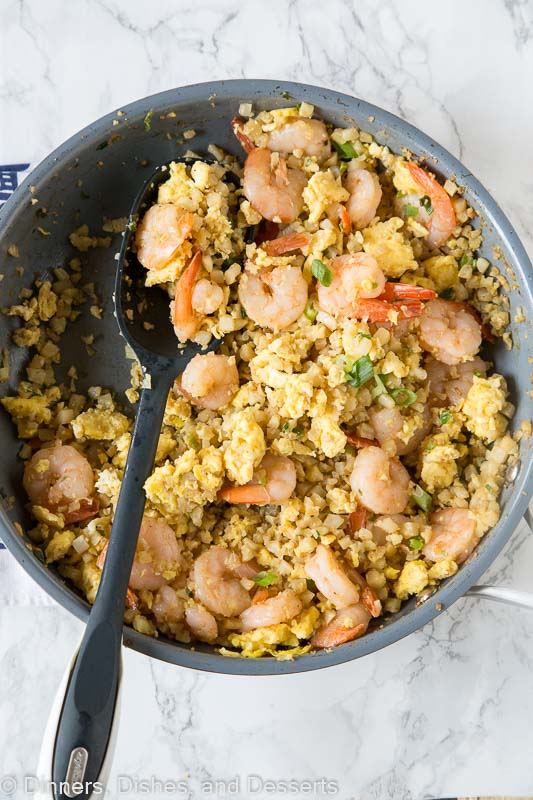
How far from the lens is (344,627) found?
6.20 ft

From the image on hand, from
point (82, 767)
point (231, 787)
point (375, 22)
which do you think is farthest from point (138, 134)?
point (231, 787)

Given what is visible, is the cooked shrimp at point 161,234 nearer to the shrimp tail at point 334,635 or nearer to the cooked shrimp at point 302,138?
the cooked shrimp at point 302,138

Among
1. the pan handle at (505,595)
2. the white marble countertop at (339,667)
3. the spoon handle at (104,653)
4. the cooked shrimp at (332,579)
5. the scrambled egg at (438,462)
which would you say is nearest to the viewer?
the spoon handle at (104,653)

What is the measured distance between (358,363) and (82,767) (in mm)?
1039

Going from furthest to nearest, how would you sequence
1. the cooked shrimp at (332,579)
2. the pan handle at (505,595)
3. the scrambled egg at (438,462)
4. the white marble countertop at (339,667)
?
the white marble countertop at (339,667), the scrambled egg at (438,462), the cooked shrimp at (332,579), the pan handle at (505,595)

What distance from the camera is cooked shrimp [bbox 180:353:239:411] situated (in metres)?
1.93

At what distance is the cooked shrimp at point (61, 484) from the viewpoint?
6.45 feet

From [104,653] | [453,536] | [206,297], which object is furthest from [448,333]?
[104,653]

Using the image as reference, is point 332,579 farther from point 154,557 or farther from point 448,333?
point 448,333

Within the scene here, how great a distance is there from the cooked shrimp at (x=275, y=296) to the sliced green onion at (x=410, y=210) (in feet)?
1.00

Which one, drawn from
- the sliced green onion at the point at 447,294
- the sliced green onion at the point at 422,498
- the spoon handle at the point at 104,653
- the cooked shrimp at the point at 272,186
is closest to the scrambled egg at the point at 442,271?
the sliced green onion at the point at 447,294

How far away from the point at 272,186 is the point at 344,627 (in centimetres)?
106

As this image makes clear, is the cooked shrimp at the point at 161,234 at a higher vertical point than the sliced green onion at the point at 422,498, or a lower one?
higher

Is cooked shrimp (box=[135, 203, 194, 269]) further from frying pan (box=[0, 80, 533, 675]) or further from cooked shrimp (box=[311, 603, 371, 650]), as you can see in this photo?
cooked shrimp (box=[311, 603, 371, 650])
